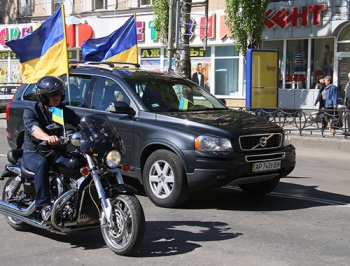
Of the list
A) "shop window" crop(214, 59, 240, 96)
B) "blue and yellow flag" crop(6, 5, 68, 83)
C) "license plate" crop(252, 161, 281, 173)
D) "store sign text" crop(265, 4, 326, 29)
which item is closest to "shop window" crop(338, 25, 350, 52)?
"store sign text" crop(265, 4, 326, 29)

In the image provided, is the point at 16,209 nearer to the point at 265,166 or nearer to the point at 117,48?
the point at 265,166

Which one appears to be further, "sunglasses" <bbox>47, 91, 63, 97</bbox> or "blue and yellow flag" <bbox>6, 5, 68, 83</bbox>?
"blue and yellow flag" <bbox>6, 5, 68, 83</bbox>

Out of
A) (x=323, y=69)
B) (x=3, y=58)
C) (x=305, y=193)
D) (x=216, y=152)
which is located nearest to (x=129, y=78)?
(x=216, y=152)

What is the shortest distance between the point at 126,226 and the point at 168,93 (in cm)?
328

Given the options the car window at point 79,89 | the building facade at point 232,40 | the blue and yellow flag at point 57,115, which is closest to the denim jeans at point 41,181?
the blue and yellow flag at point 57,115

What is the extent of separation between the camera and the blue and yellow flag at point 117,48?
11.2m

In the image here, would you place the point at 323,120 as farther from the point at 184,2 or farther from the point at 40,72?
the point at 40,72

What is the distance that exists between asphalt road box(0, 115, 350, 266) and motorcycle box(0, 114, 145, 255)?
268 millimetres

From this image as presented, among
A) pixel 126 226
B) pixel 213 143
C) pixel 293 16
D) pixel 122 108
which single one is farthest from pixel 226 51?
pixel 126 226

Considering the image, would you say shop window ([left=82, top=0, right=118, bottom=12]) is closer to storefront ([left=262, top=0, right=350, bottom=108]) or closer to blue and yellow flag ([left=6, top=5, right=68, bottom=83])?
storefront ([left=262, top=0, right=350, bottom=108])

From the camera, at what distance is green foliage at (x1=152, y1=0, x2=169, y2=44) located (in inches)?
910

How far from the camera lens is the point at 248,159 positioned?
22.4 feet

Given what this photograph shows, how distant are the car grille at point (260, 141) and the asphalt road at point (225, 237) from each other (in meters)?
0.83

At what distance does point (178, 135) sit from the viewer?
6918 mm
